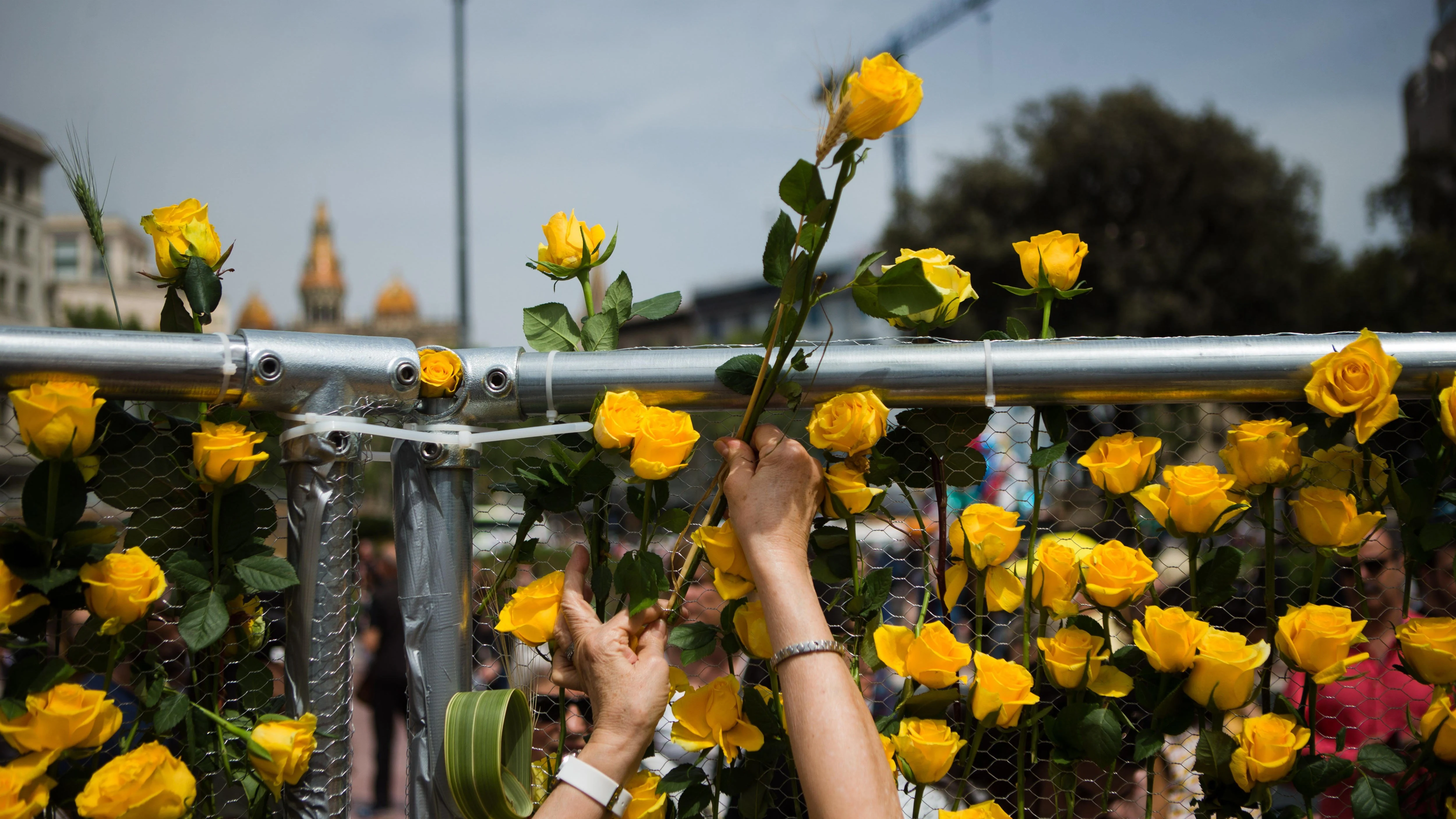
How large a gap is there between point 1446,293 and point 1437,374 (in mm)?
16722

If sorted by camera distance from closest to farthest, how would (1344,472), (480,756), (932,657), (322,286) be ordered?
1. (480,756)
2. (932,657)
3. (1344,472)
4. (322,286)

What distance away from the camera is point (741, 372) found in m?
1.46

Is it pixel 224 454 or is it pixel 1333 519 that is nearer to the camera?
pixel 224 454

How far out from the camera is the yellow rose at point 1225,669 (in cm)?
138

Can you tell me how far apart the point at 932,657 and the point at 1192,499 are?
47 cm

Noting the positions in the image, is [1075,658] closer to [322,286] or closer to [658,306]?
[658,306]

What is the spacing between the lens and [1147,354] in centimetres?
148

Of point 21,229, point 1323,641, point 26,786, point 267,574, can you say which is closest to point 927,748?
point 1323,641

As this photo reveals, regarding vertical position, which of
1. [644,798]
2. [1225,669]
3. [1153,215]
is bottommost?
[644,798]

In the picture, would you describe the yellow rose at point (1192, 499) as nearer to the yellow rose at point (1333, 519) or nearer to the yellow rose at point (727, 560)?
the yellow rose at point (1333, 519)

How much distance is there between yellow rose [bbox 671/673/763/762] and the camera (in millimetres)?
1424

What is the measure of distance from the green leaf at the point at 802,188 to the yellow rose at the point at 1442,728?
49.0 inches

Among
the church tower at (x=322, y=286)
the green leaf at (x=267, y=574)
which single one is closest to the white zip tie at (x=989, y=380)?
the green leaf at (x=267, y=574)

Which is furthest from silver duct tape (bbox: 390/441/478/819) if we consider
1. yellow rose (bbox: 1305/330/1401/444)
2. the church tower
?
the church tower
